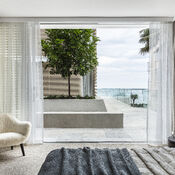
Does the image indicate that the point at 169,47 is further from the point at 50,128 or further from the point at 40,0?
the point at 50,128

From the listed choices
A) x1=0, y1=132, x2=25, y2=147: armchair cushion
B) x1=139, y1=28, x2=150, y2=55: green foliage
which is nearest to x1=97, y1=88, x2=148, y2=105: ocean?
x1=139, y1=28, x2=150, y2=55: green foliage

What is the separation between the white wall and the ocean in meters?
4.95

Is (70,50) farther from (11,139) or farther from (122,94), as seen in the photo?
(11,139)

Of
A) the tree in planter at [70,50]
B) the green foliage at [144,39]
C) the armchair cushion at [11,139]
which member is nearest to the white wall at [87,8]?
the armchair cushion at [11,139]

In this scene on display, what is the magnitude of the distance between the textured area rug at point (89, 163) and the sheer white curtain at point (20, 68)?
2.19 metres

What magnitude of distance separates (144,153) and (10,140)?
2184mm

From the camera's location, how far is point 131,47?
8.64m

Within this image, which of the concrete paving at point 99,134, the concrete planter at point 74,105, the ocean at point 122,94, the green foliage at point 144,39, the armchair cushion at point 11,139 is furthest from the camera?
the ocean at point 122,94

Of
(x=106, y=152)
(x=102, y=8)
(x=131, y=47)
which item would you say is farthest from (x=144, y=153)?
(x=131, y=47)

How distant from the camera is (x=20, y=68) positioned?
4277 mm

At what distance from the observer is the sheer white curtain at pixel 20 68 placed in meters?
4.25

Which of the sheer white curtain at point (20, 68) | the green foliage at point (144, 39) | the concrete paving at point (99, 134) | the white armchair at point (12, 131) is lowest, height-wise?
the concrete paving at point (99, 134)

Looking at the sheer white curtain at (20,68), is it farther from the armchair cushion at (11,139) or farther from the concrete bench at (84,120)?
the concrete bench at (84,120)

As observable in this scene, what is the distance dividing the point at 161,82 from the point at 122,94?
4.92 metres
